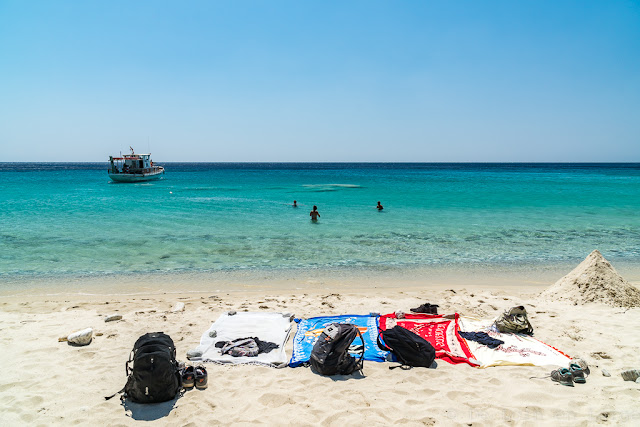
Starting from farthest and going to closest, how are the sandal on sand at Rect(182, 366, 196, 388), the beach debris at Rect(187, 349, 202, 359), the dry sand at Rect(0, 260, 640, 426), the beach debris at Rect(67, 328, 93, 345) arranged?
1. the beach debris at Rect(67, 328, 93, 345)
2. the beach debris at Rect(187, 349, 202, 359)
3. the sandal on sand at Rect(182, 366, 196, 388)
4. the dry sand at Rect(0, 260, 640, 426)

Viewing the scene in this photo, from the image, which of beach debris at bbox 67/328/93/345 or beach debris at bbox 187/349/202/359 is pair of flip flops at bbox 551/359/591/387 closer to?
beach debris at bbox 187/349/202/359

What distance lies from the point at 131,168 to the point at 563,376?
192 ft

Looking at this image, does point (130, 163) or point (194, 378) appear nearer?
point (194, 378)

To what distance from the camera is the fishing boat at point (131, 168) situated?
175 feet

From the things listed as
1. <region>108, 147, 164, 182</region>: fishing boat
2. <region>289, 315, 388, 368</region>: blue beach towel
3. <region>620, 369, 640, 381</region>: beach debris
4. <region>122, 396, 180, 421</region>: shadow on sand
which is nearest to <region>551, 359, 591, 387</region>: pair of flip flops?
<region>620, 369, 640, 381</region>: beach debris

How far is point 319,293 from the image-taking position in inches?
395

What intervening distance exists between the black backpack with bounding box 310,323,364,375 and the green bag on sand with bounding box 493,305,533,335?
9.83ft

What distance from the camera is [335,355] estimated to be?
5723mm

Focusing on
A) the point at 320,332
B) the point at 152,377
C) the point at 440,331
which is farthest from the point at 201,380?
the point at 440,331

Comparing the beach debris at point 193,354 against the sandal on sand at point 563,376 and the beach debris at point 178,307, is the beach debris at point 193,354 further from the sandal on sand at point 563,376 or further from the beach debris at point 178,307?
the sandal on sand at point 563,376

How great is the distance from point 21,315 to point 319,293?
6.60 meters

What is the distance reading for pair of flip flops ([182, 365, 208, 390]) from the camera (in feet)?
17.3

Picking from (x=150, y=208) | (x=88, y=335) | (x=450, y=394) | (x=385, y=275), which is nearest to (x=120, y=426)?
(x=88, y=335)

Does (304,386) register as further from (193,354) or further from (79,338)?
(79,338)
